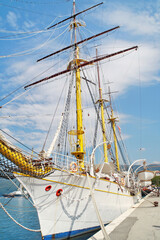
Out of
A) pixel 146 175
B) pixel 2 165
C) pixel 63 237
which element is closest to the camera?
pixel 2 165

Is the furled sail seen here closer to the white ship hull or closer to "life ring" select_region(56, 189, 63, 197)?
the white ship hull

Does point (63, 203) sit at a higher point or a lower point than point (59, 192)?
lower

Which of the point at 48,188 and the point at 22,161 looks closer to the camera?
the point at 22,161

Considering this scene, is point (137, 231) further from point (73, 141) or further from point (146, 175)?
point (146, 175)

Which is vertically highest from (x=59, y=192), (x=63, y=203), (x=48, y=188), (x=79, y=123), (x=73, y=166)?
(x=79, y=123)

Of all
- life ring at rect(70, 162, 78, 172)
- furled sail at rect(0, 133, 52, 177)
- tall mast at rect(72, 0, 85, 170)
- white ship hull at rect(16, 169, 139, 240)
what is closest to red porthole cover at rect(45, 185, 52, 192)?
white ship hull at rect(16, 169, 139, 240)

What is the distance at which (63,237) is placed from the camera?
30.8 ft

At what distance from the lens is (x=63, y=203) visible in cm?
935

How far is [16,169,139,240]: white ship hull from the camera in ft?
29.7

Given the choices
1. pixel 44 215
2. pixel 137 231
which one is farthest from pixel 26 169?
pixel 137 231

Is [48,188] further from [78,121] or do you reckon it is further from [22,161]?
[78,121]

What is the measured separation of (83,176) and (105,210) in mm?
3403

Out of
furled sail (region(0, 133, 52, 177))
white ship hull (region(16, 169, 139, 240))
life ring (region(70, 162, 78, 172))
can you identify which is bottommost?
white ship hull (region(16, 169, 139, 240))

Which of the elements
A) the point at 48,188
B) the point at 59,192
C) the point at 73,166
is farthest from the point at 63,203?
the point at 73,166
